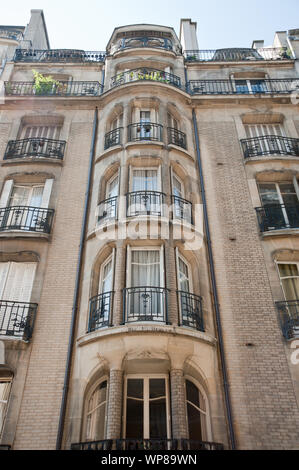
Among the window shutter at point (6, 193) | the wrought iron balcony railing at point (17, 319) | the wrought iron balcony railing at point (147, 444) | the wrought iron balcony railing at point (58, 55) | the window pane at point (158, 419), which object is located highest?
the wrought iron balcony railing at point (58, 55)

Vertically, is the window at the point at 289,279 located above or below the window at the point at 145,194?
below

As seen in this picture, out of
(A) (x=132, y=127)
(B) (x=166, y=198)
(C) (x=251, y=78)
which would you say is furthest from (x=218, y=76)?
(B) (x=166, y=198)

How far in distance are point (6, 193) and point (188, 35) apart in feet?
47.8

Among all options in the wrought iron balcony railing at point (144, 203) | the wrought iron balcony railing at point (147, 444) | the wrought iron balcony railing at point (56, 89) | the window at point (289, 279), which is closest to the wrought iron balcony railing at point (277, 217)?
the window at point (289, 279)

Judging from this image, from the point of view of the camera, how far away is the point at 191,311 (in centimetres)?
1020

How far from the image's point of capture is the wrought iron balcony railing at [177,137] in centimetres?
1434

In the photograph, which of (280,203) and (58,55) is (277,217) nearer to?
(280,203)

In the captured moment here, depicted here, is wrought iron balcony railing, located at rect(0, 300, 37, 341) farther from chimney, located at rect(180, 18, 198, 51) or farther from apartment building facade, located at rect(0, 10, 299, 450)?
chimney, located at rect(180, 18, 198, 51)

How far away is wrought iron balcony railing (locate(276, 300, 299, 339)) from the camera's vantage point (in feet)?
33.2

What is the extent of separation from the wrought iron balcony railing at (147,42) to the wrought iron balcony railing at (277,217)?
10185 mm

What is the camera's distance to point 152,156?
43.4ft

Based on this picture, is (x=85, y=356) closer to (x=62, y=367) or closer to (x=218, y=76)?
(x=62, y=367)

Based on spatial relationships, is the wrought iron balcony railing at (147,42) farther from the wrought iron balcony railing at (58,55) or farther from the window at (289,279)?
the window at (289,279)
